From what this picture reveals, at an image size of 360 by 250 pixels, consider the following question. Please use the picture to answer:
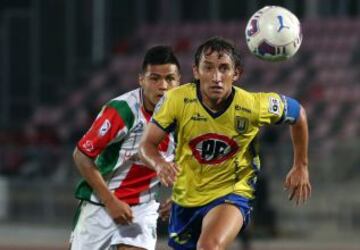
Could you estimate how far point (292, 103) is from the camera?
27.2 ft

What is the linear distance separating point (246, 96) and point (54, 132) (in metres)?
18.3

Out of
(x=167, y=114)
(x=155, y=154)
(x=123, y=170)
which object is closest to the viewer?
(x=155, y=154)

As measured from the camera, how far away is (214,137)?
26.8 ft

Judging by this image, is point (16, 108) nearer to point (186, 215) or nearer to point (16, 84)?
point (16, 84)

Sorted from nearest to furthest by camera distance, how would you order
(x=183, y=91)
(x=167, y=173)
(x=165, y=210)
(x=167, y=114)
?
(x=167, y=173), (x=167, y=114), (x=183, y=91), (x=165, y=210)

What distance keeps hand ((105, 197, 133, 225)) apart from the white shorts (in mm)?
137

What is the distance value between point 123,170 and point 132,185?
122mm

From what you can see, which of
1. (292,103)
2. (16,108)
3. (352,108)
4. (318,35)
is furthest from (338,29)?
(292,103)

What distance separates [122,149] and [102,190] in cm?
37

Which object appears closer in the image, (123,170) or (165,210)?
(123,170)

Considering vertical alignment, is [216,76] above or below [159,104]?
above

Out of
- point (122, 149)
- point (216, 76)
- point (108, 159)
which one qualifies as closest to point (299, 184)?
point (216, 76)

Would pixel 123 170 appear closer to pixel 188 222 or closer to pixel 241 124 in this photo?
pixel 188 222

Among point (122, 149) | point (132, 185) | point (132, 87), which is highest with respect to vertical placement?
point (122, 149)
